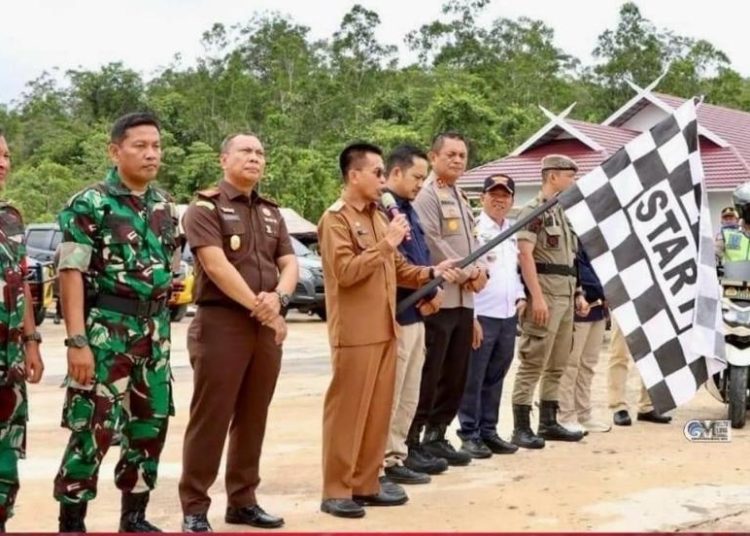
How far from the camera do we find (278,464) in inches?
233

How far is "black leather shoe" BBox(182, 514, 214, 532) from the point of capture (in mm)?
4324

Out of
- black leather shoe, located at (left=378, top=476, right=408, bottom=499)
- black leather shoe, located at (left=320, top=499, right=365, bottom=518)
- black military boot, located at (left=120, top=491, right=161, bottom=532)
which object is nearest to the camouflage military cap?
black leather shoe, located at (left=378, top=476, right=408, bottom=499)

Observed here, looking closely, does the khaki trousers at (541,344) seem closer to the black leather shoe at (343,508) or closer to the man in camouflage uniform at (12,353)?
the black leather shoe at (343,508)

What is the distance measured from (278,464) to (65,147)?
31.1 meters

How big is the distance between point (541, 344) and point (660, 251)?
6.96 ft

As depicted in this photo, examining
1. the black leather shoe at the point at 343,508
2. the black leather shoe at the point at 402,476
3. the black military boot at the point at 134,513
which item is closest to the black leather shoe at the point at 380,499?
the black leather shoe at the point at 343,508

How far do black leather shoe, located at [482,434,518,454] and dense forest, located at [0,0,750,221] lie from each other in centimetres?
2099

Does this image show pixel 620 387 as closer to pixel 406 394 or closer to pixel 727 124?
pixel 406 394

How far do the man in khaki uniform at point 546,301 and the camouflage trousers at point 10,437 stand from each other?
353 cm

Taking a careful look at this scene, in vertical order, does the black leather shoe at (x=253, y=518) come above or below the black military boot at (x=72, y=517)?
below

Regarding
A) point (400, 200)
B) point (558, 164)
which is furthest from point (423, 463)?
point (558, 164)

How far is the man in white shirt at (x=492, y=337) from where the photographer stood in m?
6.23

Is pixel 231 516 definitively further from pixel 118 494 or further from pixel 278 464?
pixel 278 464

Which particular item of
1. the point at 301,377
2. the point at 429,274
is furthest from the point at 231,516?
the point at 301,377
